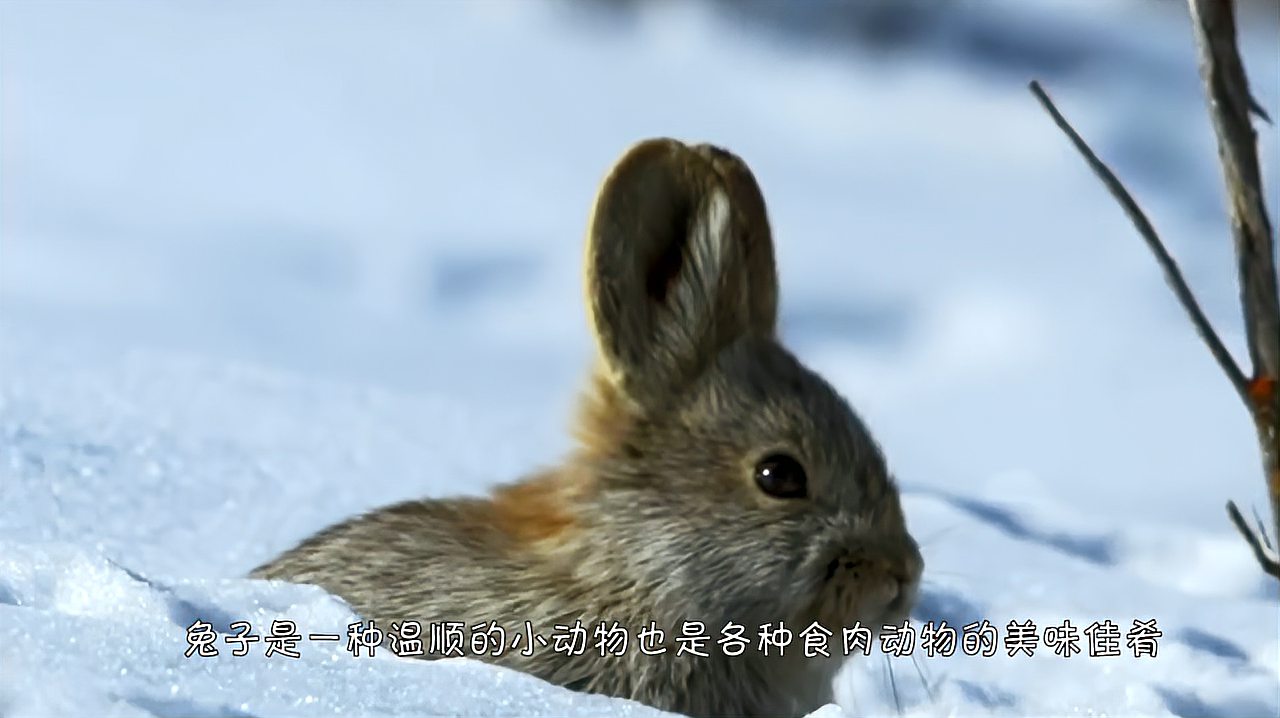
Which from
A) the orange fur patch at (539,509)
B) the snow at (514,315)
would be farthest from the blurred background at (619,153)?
the orange fur patch at (539,509)

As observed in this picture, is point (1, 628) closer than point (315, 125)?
Yes

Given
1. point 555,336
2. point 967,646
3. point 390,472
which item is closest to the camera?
point 967,646

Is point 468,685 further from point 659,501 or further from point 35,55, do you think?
point 35,55

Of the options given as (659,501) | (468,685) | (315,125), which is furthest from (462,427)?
(315,125)

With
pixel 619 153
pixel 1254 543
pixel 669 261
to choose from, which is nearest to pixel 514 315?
pixel 619 153

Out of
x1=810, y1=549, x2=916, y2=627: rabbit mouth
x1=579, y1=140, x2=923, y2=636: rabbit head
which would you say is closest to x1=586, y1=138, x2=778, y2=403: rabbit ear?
x1=579, y1=140, x2=923, y2=636: rabbit head

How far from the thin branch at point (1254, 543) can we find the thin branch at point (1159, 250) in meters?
0.20

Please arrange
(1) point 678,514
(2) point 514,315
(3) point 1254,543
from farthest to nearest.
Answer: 1. (2) point 514,315
2. (1) point 678,514
3. (3) point 1254,543

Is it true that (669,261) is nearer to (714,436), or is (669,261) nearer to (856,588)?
(714,436)

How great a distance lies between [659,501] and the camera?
2.99m

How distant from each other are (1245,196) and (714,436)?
84cm

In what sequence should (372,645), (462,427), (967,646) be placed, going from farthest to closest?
(462,427), (967,646), (372,645)

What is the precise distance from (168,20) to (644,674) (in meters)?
10.0

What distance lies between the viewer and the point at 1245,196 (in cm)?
267
